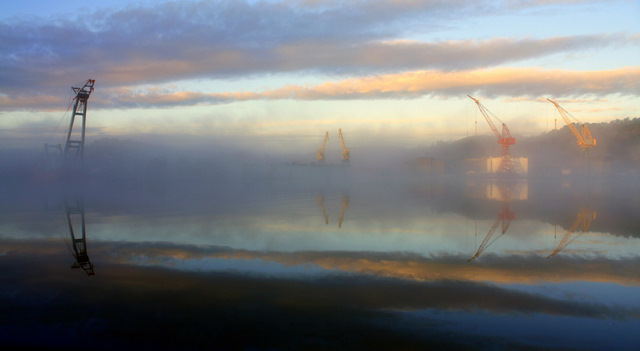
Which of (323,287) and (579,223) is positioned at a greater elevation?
(323,287)

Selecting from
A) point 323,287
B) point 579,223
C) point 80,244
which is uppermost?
point 80,244

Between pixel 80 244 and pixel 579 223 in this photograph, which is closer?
pixel 80 244

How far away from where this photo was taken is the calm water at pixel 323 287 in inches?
354

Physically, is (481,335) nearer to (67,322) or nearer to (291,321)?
(291,321)

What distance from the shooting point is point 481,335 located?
29.3 ft

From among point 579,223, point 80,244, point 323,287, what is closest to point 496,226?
point 579,223

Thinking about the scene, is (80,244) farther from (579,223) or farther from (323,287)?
(579,223)

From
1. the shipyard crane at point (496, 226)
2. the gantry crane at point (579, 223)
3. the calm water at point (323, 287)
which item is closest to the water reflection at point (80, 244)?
the calm water at point (323, 287)

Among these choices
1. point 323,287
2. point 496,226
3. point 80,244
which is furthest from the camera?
point 496,226

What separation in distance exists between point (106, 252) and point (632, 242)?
2203 centimetres

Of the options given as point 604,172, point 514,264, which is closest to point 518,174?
point 604,172

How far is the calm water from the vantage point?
354 inches

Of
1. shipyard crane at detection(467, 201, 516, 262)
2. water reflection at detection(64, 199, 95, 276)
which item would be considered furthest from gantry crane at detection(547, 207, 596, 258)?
water reflection at detection(64, 199, 95, 276)

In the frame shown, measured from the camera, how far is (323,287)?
12406 millimetres
